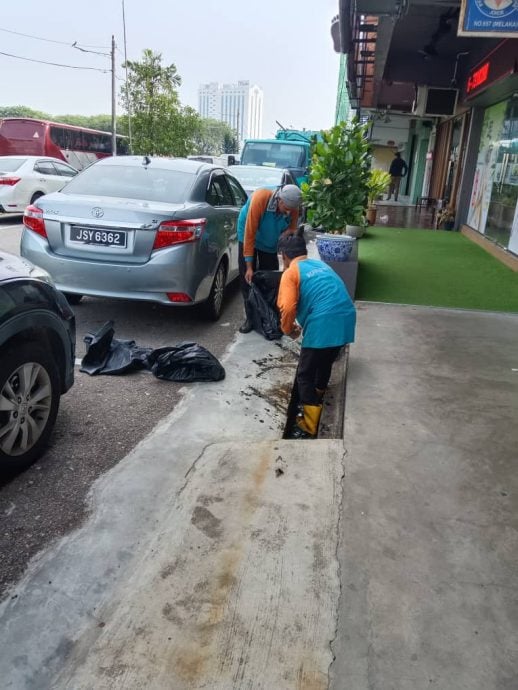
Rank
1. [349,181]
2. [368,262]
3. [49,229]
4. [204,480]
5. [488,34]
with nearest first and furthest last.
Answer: [204,480] < [49,229] < [488,34] < [349,181] < [368,262]

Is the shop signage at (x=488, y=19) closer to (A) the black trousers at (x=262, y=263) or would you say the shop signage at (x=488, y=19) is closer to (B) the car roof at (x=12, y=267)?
(A) the black trousers at (x=262, y=263)

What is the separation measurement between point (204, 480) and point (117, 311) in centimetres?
355

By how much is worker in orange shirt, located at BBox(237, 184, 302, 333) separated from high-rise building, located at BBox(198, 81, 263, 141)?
383ft

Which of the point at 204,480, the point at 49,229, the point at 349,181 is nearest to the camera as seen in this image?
the point at 204,480

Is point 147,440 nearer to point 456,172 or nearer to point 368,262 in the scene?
point 368,262

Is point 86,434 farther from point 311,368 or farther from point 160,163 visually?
point 160,163

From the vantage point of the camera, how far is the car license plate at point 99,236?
5.05 m

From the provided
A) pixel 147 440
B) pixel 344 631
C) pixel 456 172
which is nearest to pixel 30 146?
pixel 456 172

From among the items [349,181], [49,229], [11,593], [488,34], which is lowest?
[11,593]

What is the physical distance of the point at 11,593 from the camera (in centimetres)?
Result: 225

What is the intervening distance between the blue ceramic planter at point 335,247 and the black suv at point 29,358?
4082mm

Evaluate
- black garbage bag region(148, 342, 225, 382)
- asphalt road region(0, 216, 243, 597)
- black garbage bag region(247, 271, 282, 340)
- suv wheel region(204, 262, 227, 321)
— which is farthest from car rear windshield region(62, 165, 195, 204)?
black garbage bag region(148, 342, 225, 382)

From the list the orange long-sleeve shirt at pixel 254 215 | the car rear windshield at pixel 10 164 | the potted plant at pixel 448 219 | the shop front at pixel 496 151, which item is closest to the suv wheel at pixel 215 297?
the orange long-sleeve shirt at pixel 254 215

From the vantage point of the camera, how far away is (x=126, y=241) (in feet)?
16.6
